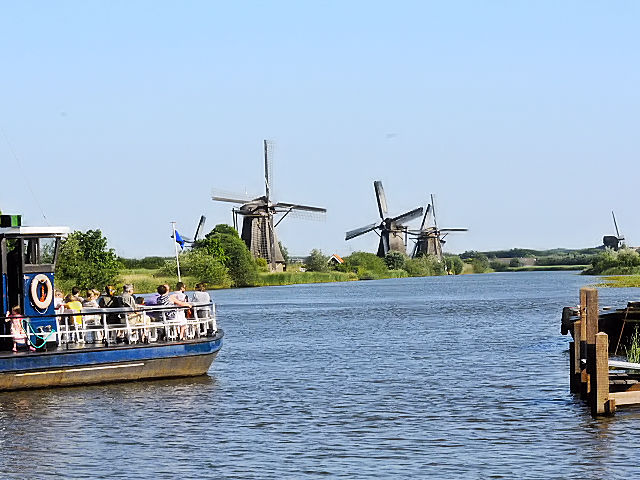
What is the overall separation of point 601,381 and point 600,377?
106 mm

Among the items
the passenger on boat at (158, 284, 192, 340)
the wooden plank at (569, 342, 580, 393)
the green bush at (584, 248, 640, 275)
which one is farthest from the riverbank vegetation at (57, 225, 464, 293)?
the wooden plank at (569, 342, 580, 393)

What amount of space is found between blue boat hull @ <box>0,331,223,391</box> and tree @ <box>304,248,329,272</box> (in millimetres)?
126857

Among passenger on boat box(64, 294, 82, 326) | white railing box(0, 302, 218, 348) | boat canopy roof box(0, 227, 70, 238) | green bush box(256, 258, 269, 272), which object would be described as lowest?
white railing box(0, 302, 218, 348)

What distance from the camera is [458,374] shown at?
30.4 m

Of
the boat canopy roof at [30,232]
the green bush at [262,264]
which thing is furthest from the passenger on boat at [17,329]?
the green bush at [262,264]

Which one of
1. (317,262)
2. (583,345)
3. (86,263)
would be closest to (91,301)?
(583,345)

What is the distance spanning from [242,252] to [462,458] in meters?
107

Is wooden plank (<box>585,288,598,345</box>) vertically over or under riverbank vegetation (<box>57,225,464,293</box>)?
under

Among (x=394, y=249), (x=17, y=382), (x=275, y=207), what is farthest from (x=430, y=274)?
(x=17, y=382)

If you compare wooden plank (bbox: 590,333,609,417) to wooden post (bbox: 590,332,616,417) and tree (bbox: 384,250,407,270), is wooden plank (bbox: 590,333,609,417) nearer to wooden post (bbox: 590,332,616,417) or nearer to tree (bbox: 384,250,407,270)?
wooden post (bbox: 590,332,616,417)

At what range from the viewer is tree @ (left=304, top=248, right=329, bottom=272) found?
155 meters

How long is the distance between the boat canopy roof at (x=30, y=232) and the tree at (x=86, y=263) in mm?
61284

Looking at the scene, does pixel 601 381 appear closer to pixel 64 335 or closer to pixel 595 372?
pixel 595 372

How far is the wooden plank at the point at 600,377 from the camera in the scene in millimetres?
20531
